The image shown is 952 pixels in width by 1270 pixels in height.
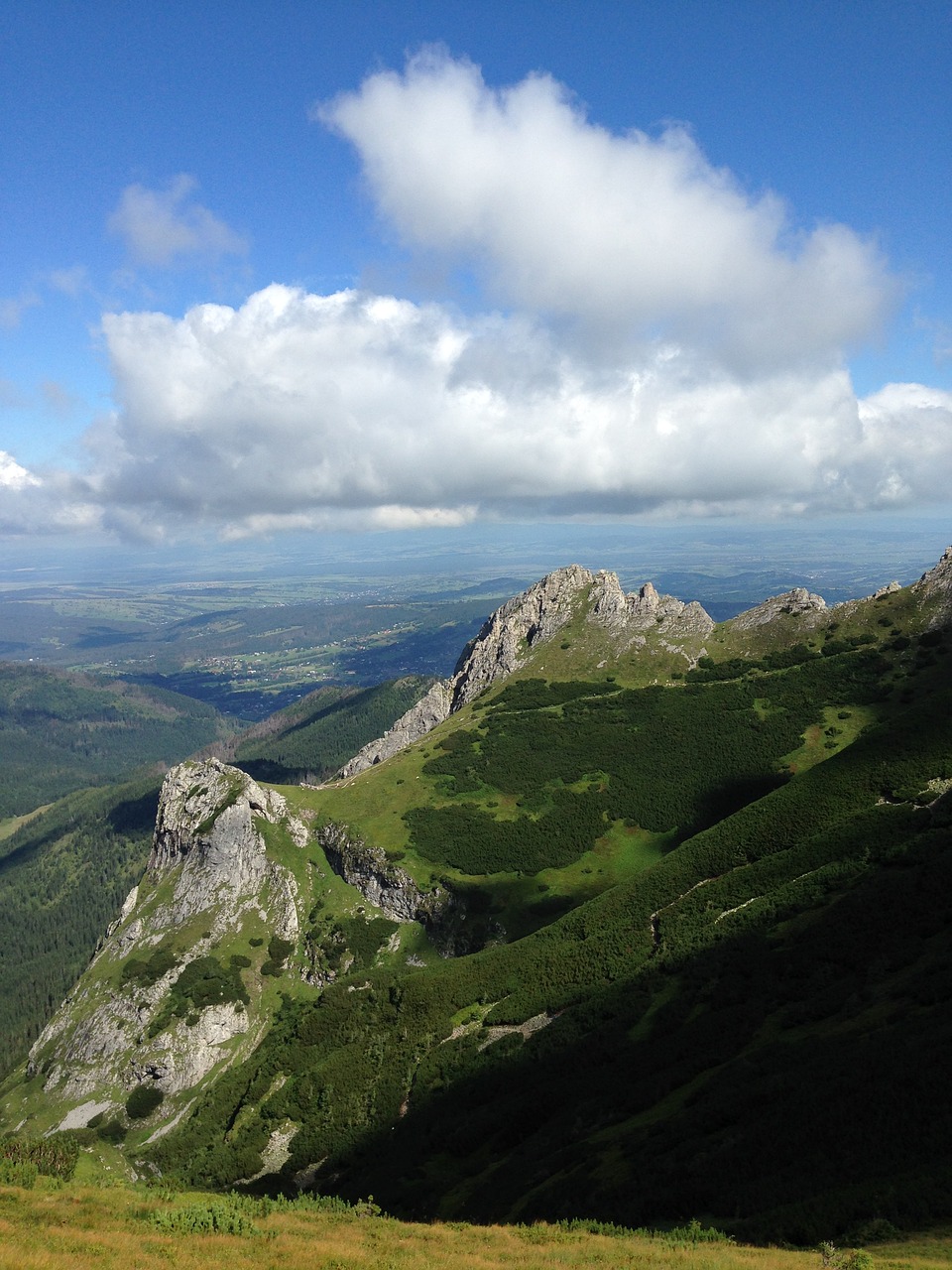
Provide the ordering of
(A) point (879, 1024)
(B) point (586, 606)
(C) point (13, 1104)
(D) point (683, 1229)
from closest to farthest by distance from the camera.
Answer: (D) point (683, 1229) → (A) point (879, 1024) → (C) point (13, 1104) → (B) point (586, 606)

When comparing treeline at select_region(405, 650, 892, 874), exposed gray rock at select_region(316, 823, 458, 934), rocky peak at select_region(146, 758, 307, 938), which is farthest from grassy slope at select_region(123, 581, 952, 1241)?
rocky peak at select_region(146, 758, 307, 938)

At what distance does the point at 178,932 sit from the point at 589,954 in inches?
3102

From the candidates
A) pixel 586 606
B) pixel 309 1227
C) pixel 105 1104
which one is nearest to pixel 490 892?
pixel 105 1104

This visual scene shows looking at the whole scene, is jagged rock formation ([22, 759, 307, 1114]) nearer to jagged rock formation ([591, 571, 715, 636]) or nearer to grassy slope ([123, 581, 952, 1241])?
grassy slope ([123, 581, 952, 1241])

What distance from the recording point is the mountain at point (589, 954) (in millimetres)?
32156

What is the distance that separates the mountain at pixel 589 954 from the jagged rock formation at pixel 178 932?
0.50 metres

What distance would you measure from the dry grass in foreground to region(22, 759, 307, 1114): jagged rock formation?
74794mm

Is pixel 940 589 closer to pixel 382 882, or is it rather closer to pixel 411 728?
pixel 382 882

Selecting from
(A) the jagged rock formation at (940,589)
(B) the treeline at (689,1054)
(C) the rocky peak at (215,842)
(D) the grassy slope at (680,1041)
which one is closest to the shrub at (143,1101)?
(B) the treeline at (689,1054)

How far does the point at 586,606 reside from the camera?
6777 inches

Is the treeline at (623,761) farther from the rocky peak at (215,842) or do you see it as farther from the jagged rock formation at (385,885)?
the rocky peak at (215,842)

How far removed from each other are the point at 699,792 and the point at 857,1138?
82810 mm

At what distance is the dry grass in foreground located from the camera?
777 inches

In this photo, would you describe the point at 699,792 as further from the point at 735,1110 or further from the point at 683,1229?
the point at 683,1229
